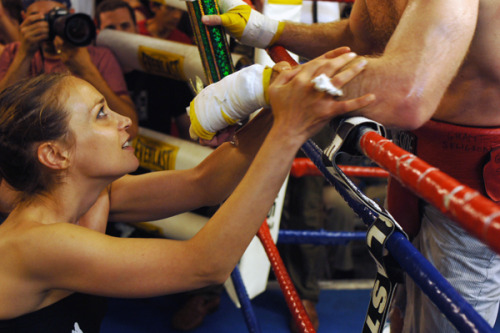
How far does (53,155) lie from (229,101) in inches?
14.6

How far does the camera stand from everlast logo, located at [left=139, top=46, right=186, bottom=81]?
1899mm

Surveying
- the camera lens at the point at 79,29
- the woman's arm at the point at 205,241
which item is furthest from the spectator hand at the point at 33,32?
the woman's arm at the point at 205,241

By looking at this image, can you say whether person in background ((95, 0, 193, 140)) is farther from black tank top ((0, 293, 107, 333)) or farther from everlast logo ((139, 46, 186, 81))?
black tank top ((0, 293, 107, 333))

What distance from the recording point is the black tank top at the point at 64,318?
0.92 metres

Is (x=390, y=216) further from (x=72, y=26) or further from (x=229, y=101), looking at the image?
(x=72, y=26)

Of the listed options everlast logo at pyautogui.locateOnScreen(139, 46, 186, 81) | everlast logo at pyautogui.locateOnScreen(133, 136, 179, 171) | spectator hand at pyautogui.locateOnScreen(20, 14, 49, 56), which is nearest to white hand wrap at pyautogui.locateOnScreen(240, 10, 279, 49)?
everlast logo at pyautogui.locateOnScreen(139, 46, 186, 81)

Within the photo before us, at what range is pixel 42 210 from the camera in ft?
3.18

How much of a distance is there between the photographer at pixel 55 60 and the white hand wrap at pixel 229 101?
1.16 meters

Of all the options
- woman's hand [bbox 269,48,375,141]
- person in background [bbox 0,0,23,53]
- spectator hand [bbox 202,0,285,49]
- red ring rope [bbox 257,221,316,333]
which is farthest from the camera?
person in background [bbox 0,0,23,53]

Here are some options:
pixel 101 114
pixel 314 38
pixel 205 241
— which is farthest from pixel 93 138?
pixel 314 38

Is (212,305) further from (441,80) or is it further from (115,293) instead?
(441,80)

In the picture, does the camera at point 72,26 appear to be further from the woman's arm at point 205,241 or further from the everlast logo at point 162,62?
the woman's arm at point 205,241

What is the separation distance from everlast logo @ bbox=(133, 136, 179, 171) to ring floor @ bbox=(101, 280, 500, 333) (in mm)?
618

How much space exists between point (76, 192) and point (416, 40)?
0.70 metres
